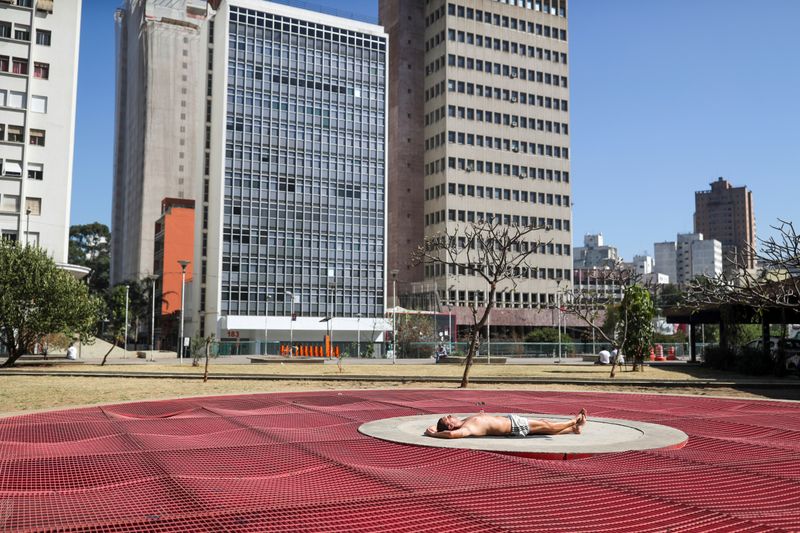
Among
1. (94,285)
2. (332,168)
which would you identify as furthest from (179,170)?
(332,168)

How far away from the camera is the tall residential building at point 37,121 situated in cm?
5781

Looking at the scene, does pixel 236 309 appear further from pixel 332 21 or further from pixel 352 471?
pixel 352 471

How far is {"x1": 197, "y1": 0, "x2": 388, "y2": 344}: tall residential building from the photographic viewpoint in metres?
Answer: 93.0

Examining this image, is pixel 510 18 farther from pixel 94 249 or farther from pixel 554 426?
pixel 554 426

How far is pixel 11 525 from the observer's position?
727cm

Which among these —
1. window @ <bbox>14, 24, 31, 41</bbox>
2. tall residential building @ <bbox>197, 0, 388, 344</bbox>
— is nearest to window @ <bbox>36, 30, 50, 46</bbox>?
window @ <bbox>14, 24, 31, 41</bbox>

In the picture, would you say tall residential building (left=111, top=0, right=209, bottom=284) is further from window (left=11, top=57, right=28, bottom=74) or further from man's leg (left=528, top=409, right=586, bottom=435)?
man's leg (left=528, top=409, right=586, bottom=435)

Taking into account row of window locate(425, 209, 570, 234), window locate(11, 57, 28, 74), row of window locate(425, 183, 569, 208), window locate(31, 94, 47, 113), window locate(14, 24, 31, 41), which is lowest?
row of window locate(425, 209, 570, 234)

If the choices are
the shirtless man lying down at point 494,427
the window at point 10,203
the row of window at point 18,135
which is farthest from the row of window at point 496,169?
the shirtless man lying down at point 494,427

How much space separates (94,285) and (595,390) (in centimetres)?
13804

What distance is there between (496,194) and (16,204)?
2650 inches

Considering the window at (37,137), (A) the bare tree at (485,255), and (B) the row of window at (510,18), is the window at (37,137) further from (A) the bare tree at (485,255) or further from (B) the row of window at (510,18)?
(B) the row of window at (510,18)

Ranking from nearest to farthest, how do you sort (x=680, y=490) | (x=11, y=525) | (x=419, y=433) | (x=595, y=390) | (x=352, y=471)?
(x=11, y=525) → (x=680, y=490) → (x=352, y=471) → (x=419, y=433) → (x=595, y=390)

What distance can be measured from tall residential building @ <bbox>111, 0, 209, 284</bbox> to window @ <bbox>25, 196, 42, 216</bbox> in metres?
69.2
